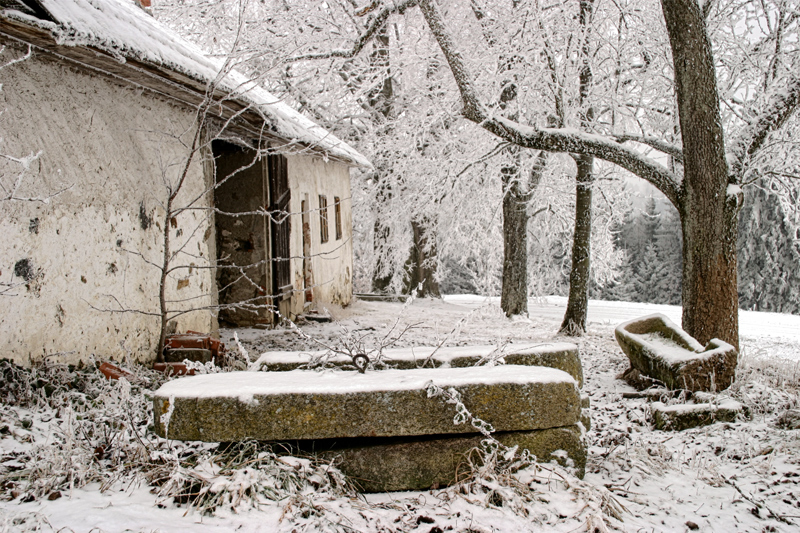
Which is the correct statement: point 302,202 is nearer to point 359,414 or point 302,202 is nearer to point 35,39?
point 35,39

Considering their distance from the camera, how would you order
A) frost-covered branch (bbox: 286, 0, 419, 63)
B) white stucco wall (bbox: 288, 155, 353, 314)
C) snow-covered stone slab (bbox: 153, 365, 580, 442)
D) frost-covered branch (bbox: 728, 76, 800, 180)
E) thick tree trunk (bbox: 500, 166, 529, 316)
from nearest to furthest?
snow-covered stone slab (bbox: 153, 365, 580, 442) < frost-covered branch (bbox: 728, 76, 800, 180) < frost-covered branch (bbox: 286, 0, 419, 63) < white stucco wall (bbox: 288, 155, 353, 314) < thick tree trunk (bbox: 500, 166, 529, 316)

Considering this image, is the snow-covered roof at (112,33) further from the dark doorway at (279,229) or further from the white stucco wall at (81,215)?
the dark doorway at (279,229)

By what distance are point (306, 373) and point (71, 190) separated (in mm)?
2595

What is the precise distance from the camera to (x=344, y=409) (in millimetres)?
2740

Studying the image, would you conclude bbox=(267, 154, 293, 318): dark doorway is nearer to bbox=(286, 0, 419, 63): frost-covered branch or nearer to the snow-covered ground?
bbox=(286, 0, 419, 63): frost-covered branch

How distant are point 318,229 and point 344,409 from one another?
27.6 feet

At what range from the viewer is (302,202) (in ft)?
33.0

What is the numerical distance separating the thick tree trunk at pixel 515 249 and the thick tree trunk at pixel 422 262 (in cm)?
364

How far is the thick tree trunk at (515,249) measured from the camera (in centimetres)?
1117

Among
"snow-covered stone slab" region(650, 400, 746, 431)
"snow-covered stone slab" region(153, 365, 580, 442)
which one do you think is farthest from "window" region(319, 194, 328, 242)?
"snow-covered stone slab" region(153, 365, 580, 442)

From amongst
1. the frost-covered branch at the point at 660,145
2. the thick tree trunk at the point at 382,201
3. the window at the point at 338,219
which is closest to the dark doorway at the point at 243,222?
the window at the point at 338,219

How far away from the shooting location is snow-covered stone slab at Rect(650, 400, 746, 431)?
14.3 feet

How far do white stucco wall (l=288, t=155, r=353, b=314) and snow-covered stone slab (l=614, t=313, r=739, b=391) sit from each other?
14.1ft

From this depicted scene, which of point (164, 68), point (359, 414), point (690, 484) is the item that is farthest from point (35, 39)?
point (690, 484)
